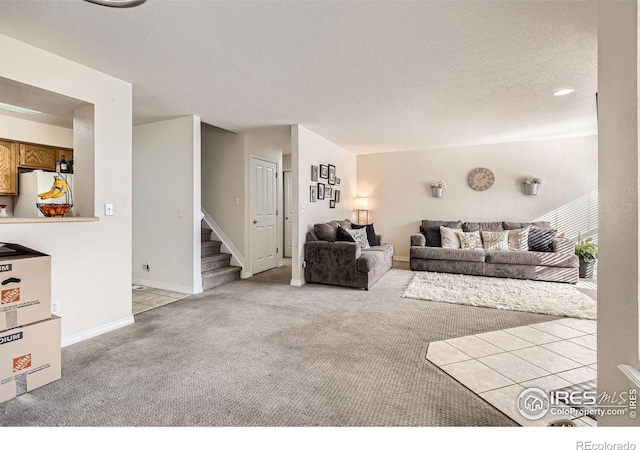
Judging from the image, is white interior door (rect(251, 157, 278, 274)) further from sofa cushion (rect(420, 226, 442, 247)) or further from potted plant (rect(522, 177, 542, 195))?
potted plant (rect(522, 177, 542, 195))

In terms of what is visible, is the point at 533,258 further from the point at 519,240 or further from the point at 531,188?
the point at 531,188

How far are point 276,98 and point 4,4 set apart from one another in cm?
207

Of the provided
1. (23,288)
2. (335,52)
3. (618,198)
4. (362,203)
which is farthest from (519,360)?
(362,203)

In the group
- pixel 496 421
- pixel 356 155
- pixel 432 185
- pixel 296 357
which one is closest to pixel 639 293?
pixel 496 421

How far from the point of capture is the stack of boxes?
1.74m

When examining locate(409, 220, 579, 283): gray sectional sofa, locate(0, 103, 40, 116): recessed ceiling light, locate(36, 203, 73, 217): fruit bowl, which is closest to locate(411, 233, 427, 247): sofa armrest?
locate(409, 220, 579, 283): gray sectional sofa

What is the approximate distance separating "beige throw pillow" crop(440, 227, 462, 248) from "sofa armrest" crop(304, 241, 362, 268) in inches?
80.4

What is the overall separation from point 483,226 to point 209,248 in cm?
493

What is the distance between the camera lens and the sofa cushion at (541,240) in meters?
4.85

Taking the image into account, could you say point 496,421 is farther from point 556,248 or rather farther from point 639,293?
point 556,248

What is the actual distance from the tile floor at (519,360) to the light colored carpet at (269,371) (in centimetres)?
11

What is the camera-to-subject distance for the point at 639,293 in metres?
0.98

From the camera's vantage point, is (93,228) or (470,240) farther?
(470,240)

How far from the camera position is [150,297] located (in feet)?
12.5
